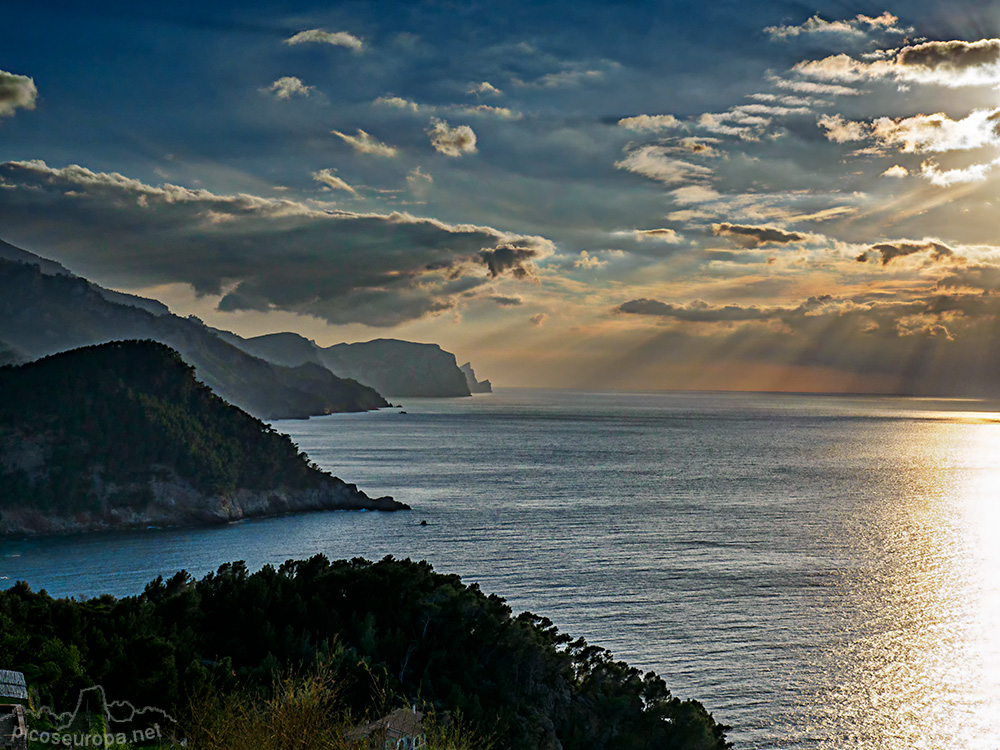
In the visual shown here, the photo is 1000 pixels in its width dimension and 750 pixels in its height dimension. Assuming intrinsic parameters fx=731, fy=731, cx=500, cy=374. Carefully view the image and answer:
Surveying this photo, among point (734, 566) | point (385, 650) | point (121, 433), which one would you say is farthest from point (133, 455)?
point (385, 650)

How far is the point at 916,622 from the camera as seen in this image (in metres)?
52.2

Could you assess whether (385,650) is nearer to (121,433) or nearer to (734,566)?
(734,566)

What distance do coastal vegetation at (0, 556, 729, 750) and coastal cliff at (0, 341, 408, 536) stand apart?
62.6 metres

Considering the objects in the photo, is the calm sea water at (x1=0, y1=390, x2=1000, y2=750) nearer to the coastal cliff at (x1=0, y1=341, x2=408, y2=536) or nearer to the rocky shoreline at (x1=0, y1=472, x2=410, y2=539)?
the rocky shoreline at (x1=0, y1=472, x2=410, y2=539)

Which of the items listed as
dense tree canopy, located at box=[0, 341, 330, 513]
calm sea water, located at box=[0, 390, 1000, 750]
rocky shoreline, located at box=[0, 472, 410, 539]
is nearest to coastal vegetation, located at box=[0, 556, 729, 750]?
calm sea water, located at box=[0, 390, 1000, 750]

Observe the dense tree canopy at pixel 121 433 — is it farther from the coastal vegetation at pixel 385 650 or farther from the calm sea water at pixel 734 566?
the coastal vegetation at pixel 385 650

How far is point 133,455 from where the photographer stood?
99125 mm

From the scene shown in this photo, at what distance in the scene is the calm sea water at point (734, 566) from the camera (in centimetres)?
4025

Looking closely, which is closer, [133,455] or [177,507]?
[177,507]

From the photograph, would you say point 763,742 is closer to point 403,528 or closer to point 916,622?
point 916,622

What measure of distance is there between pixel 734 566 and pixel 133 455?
7858 cm

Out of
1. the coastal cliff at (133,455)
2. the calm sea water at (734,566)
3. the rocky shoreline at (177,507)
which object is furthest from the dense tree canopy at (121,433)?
the calm sea water at (734,566)

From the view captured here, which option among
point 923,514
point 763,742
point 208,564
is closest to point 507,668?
point 763,742

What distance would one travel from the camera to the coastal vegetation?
22.6 meters
